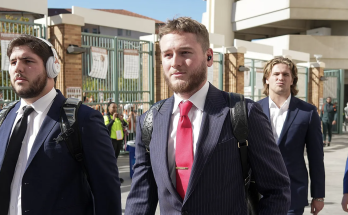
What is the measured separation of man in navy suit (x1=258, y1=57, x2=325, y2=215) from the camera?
11.9 ft

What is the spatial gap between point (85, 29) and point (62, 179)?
78352mm

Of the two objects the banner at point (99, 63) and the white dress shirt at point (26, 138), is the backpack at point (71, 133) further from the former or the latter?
the banner at point (99, 63)

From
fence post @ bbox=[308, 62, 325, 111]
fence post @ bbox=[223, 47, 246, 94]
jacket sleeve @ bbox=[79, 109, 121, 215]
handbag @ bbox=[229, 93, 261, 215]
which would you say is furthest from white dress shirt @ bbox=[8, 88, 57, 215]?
fence post @ bbox=[308, 62, 325, 111]

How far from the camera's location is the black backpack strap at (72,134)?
7.68 feet

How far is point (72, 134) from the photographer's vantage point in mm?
2359

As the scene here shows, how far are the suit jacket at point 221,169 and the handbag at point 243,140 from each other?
2 cm

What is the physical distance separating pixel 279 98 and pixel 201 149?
224 cm

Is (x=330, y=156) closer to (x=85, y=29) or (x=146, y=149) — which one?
(x=146, y=149)

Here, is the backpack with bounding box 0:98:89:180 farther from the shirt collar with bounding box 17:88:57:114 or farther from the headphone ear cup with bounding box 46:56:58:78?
the headphone ear cup with bounding box 46:56:58:78

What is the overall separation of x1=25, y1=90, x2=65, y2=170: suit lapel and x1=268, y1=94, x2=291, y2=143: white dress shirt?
85.2 inches

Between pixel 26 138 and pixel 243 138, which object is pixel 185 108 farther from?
pixel 26 138

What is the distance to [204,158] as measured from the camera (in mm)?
2000

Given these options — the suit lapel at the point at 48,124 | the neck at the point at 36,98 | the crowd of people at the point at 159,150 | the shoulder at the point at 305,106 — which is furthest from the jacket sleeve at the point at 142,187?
the shoulder at the point at 305,106

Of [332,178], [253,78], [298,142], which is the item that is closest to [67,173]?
[298,142]
